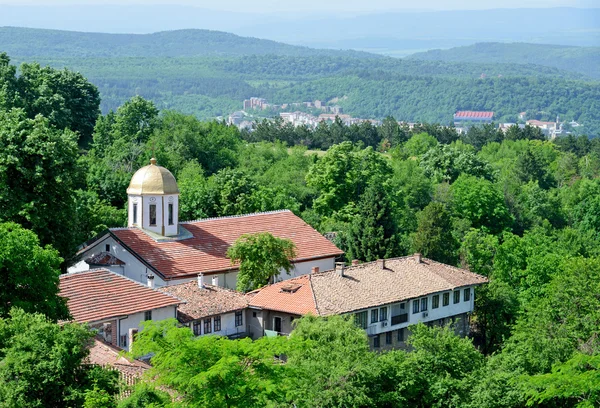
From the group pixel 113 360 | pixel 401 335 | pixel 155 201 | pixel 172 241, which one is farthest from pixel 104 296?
pixel 401 335

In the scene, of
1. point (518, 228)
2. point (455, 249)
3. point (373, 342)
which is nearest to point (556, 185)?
point (518, 228)

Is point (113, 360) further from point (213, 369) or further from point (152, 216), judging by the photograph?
point (152, 216)

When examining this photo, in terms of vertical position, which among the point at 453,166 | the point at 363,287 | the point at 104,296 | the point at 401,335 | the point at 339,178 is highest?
the point at 104,296

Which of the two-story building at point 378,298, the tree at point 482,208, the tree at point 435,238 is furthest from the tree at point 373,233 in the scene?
the tree at point 482,208

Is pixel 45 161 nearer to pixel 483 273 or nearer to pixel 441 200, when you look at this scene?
pixel 483 273

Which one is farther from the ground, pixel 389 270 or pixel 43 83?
pixel 43 83
